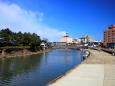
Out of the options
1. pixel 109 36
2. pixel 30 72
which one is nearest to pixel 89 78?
pixel 30 72

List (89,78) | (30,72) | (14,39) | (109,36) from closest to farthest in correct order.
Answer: (89,78)
(30,72)
(14,39)
(109,36)

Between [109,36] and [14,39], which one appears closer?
[14,39]

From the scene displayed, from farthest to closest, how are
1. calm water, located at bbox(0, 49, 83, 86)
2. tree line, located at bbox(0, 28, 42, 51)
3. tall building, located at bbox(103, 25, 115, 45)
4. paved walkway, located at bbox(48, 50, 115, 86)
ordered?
tall building, located at bbox(103, 25, 115, 45) → tree line, located at bbox(0, 28, 42, 51) → calm water, located at bbox(0, 49, 83, 86) → paved walkway, located at bbox(48, 50, 115, 86)

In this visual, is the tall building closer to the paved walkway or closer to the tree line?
the tree line

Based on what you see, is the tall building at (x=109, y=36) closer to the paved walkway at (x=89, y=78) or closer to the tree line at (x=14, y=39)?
the tree line at (x=14, y=39)

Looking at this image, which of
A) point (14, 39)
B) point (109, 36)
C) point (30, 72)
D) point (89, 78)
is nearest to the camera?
point (89, 78)

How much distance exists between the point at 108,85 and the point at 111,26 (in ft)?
538

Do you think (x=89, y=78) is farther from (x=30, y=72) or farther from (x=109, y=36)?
(x=109, y=36)

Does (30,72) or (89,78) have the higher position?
(89,78)

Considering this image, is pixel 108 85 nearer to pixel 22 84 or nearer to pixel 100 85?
pixel 100 85

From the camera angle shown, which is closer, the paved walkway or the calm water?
the paved walkway

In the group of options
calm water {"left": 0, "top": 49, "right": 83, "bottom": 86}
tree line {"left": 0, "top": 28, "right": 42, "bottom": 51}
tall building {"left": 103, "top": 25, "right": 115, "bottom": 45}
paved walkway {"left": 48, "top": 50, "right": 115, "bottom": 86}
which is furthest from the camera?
tall building {"left": 103, "top": 25, "right": 115, "bottom": 45}

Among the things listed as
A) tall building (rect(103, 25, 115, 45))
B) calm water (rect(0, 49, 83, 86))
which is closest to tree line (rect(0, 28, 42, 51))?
calm water (rect(0, 49, 83, 86))

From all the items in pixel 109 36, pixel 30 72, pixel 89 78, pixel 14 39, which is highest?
pixel 109 36
